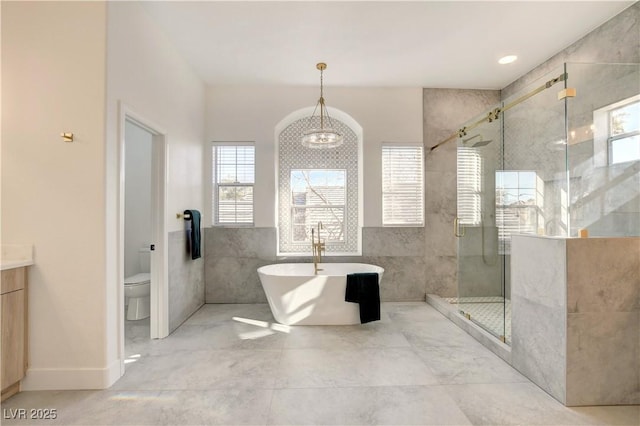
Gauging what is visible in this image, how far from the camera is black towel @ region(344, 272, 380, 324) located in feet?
9.80

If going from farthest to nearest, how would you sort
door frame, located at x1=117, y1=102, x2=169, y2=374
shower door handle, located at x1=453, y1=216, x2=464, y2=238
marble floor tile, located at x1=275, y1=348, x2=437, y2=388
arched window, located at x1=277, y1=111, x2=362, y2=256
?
arched window, located at x1=277, y1=111, x2=362, y2=256 < shower door handle, located at x1=453, y1=216, x2=464, y2=238 < door frame, located at x1=117, y1=102, x2=169, y2=374 < marble floor tile, located at x1=275, y1=348, x2=437, y2=388

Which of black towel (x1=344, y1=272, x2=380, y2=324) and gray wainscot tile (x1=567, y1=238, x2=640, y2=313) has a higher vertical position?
gray wainscot tile (x1=567, y1=238, x2=640, y2=313)

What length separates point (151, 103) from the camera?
2.55 metres

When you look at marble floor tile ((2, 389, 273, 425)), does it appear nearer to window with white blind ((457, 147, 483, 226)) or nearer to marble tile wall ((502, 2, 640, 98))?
window with white blind ((457, 147, 483, 226))

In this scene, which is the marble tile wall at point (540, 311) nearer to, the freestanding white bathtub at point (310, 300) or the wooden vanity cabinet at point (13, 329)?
the freestanding white bathtub at point (310, 300)

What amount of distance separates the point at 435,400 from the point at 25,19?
3.66 meters

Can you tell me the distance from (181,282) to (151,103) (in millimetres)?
1816

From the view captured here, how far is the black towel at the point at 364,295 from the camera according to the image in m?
2.99

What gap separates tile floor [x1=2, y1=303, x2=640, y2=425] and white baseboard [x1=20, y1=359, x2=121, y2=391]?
0.17ft

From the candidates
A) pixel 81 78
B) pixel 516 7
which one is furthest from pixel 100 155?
pixel 516 7


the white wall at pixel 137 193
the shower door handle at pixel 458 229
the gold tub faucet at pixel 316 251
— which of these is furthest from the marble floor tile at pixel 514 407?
the white wall at pixel 137 193

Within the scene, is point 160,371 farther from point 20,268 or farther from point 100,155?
point 100,155

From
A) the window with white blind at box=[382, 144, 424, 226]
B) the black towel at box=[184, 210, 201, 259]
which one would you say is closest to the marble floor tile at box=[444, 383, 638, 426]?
the window with white blind at box=[382, 144, 424, 226]

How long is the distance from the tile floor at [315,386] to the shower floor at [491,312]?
0.72 feet
